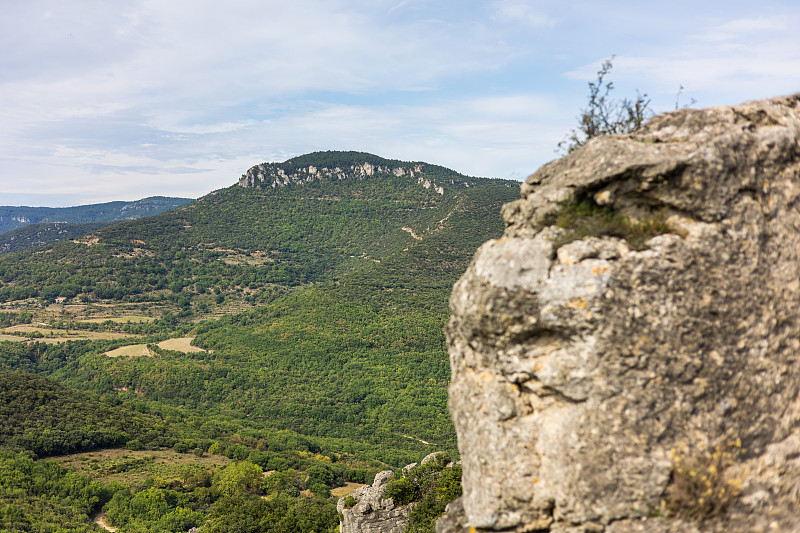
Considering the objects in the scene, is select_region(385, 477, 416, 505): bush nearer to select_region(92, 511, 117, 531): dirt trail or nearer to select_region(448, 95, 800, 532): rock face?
select_region(448, 95, 800, 532): rock face

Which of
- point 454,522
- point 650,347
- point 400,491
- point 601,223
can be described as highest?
point 601,223

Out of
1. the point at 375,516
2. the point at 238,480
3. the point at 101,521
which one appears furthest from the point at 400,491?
the point at 101,521

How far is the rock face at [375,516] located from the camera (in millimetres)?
18859

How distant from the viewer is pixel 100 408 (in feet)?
190

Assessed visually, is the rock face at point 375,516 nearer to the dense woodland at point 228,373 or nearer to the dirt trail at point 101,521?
the dense woodland at point 228,373

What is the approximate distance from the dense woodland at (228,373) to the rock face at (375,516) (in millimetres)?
2945

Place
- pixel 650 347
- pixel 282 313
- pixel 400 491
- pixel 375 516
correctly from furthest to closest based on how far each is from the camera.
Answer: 1. pixel 282 313
2. pixel 400 491
3. pixel 375 516
4. pixel 650 347

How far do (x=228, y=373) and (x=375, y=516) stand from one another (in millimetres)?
72483

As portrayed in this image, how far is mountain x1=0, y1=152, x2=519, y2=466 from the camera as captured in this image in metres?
71.2

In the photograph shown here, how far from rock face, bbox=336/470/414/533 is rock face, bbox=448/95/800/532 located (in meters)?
13.8

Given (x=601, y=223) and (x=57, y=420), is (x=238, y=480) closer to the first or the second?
(x=57, y=420)

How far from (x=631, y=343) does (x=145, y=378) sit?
9402 cm

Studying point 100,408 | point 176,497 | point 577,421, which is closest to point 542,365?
point 577,421

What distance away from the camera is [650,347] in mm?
5766
